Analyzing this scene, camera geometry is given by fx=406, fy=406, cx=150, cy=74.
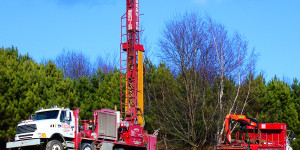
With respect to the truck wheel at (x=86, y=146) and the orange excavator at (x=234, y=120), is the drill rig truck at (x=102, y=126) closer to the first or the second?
the truck wheel at (x=86, y=146)

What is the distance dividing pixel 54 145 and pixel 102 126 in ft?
13.2

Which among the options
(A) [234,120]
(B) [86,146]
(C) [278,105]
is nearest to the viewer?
(B) [86,146]

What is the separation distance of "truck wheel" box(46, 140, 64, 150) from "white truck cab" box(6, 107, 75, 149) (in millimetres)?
54

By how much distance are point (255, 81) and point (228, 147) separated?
1711cm

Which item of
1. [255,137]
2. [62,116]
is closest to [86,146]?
[62,116]

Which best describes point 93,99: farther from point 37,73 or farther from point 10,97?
point 10,97

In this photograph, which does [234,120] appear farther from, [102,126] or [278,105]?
[278,105]

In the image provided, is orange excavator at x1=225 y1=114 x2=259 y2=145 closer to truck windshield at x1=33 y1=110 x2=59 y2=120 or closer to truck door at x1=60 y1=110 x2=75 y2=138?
truck door at x1=60 y1=110 x2=75 y2=138

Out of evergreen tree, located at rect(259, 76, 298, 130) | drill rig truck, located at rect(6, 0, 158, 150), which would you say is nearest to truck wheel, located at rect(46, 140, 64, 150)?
drill rig truck, located at rect(6, 0, 158, 150)

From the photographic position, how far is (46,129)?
21969mm

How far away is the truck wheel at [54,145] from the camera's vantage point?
2143 cm

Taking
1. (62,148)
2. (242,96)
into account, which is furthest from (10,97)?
(242,96)

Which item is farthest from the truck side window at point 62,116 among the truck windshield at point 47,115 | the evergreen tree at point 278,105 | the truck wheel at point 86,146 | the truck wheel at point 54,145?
the evergreen tree at point 278,105

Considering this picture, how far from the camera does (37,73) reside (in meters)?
37.6
